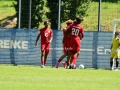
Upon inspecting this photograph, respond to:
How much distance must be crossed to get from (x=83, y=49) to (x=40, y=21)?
471 inches

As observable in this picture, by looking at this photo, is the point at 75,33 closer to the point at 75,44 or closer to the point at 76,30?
the point at 76,30

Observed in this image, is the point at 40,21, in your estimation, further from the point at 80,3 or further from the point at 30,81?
the point at 30,81

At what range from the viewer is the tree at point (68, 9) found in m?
35.8

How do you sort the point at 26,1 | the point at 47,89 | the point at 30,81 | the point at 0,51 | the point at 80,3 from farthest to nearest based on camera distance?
1. the point at 80,3
2. the point at 26,1
3. the point at 0,51
4. the point at 30,81
5. the point at 47,89

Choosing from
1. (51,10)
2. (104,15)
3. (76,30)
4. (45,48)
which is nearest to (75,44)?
(76,30)

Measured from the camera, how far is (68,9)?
38781mm

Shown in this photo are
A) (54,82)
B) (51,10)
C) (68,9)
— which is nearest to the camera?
(54,82)

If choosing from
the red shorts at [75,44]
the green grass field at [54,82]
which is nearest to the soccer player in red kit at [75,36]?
the red shorts at [75,44]

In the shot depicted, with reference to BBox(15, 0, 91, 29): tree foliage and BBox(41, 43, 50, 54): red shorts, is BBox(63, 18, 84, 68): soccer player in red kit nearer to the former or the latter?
BBox(41, 43, 50, 54): red shorts

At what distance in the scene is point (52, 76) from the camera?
17.6 m

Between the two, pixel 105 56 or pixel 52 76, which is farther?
pixel 105 56

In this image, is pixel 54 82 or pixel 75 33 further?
pixel 75 33

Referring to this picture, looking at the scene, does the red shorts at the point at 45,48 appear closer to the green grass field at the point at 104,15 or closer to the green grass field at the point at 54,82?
the green grass field at the point at 54,82

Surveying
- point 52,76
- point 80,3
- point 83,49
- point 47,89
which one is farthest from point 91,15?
point 47,89
